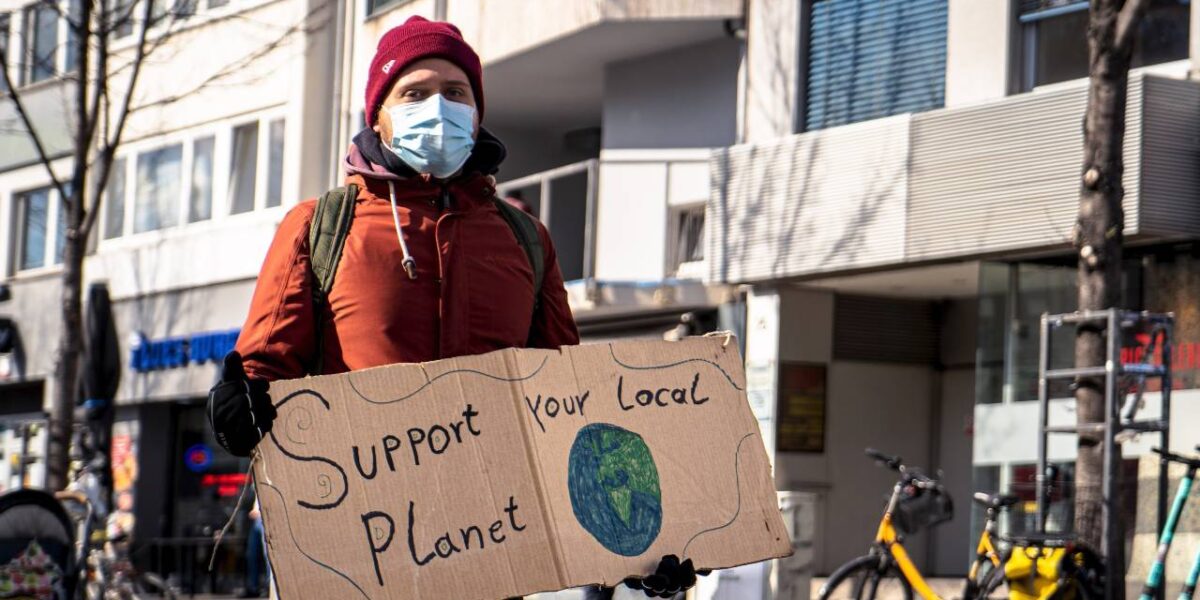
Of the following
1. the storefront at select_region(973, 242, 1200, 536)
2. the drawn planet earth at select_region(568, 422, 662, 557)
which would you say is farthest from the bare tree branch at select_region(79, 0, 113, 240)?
the drawn planet earth at select_region(568, 422, 662, 557)

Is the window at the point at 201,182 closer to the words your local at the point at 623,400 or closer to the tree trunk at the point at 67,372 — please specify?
the tree trunk at the point at 67,372

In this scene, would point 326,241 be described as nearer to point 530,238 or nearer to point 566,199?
point 530,238

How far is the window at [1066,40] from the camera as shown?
1557 centimetres

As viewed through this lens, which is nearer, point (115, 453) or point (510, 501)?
point (510, 501)

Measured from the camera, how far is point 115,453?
100 feet

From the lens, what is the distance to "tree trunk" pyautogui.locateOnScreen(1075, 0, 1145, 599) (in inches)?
443

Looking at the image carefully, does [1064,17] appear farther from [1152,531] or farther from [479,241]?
[479,241]

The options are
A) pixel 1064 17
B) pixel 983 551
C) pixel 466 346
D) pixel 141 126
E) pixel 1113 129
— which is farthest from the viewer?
pixel 141 126

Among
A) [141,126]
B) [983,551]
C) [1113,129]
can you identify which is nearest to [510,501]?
[1113,129]

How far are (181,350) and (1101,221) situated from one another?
1958cm

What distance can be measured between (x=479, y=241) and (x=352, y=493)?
29.7 inches

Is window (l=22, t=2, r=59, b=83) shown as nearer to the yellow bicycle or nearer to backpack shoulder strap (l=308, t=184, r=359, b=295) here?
the yellow bicycle

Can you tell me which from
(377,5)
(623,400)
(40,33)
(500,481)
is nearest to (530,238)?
(623,400)

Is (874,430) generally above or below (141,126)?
below
